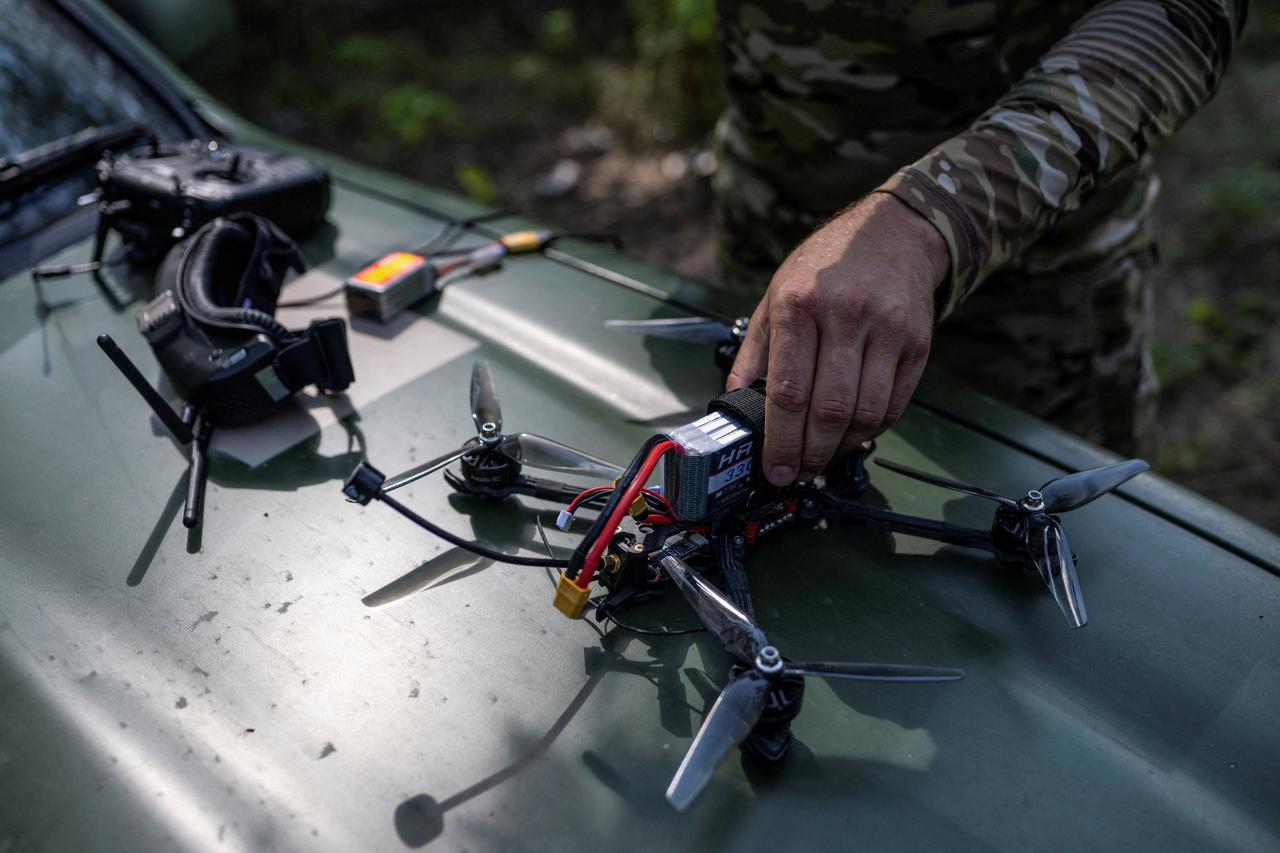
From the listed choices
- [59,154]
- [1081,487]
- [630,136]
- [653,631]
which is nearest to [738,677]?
[653,631]

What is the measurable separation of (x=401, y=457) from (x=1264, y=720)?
1188 mm

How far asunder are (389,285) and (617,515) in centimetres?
84

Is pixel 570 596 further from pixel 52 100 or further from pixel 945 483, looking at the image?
pixel 52 100

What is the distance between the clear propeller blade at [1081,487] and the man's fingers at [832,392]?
318 mm

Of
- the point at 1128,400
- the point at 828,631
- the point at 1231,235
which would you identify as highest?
the point at 828,631

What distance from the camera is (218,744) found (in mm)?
956

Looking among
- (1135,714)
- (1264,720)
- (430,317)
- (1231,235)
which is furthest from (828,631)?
(1231,235)

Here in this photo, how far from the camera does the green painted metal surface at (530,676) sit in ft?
2.96

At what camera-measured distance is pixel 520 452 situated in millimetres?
1275

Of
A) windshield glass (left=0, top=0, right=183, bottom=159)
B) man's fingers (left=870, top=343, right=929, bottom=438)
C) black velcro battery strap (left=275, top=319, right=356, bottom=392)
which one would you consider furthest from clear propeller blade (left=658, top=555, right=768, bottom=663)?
windshield glass (left=0, top=0, right=183, bottom=159)

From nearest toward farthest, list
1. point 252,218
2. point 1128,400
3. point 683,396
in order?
point 683,396 → point 252,218 → point 1128,400

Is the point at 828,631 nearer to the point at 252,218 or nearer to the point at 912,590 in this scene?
the point at 912,590

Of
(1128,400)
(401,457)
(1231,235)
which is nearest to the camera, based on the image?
(401,457)

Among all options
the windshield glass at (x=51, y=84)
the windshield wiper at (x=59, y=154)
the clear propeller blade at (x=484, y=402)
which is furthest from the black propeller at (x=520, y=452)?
the windshield glass at (x=51, y=84)
